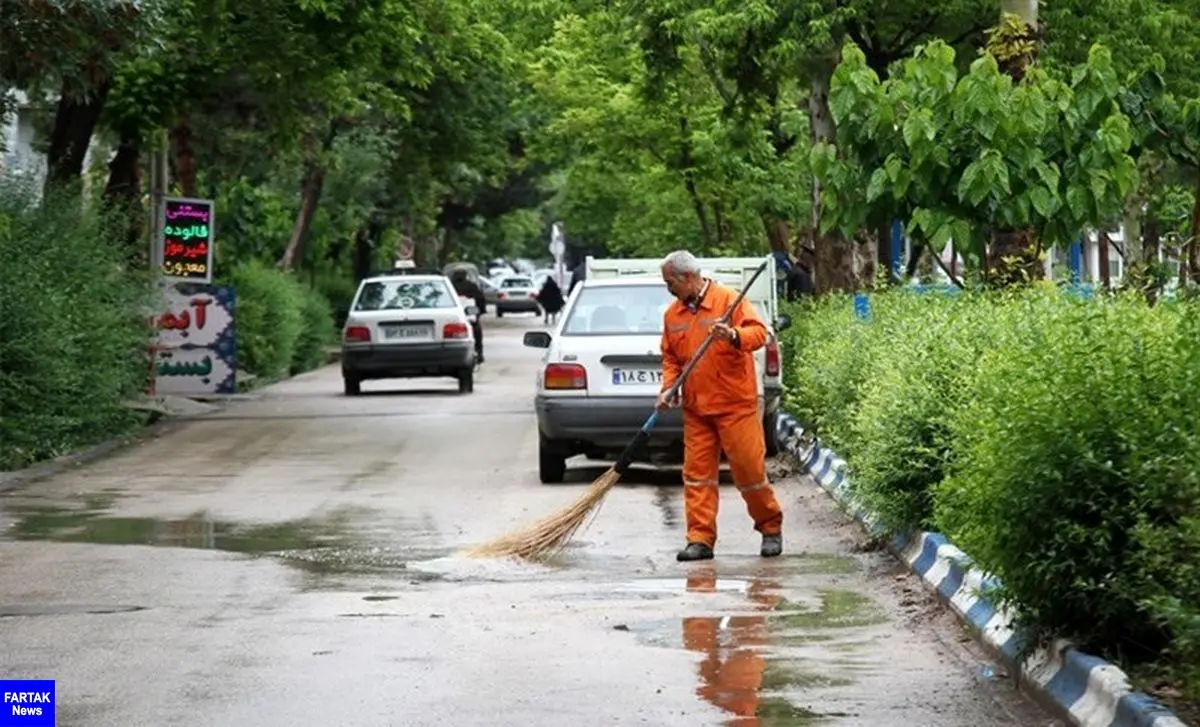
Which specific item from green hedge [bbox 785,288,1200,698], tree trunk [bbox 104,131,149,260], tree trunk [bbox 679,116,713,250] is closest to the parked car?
tree trunk [bbox 679,116,713,250]

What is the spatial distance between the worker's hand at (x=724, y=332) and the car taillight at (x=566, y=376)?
17.1 ft

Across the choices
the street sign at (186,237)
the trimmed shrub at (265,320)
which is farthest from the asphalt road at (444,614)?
the trimmed shrub at (265,320)

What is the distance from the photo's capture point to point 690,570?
13094 mm

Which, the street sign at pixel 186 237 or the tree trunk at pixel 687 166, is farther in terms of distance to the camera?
the tree trunk at pixel 687 166

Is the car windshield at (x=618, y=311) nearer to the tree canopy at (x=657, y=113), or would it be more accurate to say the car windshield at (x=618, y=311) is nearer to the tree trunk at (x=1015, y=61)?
the tree canopy at (x=657, y=113)

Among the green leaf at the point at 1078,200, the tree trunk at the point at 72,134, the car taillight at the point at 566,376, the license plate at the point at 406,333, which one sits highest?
the tree trunk at the point at 72,134

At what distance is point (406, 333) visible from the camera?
3400cm

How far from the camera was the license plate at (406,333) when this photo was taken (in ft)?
111

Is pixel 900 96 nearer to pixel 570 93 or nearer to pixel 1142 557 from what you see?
pixel 1142 557

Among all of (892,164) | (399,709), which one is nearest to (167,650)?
(399,709)

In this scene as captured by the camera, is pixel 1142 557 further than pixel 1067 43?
No

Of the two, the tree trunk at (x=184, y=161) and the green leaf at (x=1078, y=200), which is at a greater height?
the tree trunk at (x=184, y=161)

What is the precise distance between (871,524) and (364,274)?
171 ft

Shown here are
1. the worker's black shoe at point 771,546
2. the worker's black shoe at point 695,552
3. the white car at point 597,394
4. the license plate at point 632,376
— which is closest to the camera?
the worker's black shoe at point 695,552
